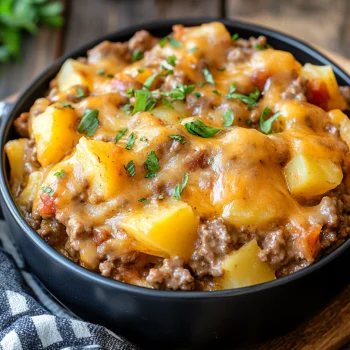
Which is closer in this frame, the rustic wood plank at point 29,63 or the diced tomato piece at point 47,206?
the diced tomato piece at point 47,206

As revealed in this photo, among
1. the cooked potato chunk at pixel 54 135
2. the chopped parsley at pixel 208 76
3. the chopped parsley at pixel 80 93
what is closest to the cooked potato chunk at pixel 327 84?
the chopped parsley at pixel 208 76

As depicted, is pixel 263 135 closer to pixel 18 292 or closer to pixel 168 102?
pixel 168 102

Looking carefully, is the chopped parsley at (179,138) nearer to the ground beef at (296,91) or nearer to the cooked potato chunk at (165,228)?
the cooked potato chunk at (165,228)

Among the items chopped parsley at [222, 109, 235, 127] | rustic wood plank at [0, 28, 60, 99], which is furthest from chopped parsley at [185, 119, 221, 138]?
rustic wood plank at [0, 28, 60, 99]

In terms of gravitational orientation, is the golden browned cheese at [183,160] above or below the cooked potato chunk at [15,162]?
above

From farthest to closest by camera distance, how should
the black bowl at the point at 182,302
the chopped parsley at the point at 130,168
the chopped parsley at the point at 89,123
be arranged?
the chopped parsley at the point at 89,123, the chopped parsley at the point at 130,168, the black bowl at the point at 182,302
